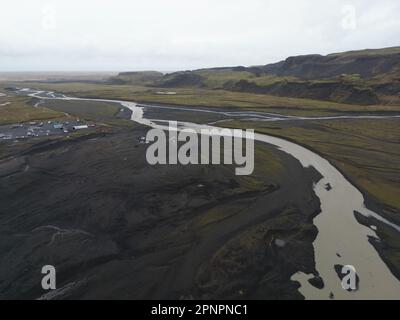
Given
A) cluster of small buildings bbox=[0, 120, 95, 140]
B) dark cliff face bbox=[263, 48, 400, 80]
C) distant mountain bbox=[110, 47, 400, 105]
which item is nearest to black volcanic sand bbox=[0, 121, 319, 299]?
cluster of small buildings bbox=[0, 120, 95, 140]

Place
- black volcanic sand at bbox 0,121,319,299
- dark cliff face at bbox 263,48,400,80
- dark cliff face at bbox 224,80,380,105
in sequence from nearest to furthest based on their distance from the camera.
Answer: black volcanic sand at bbox 0,121,319,299, dark cliff face at bbox 224,80,380,105, dark cliff face at bbox 263,48,400,80

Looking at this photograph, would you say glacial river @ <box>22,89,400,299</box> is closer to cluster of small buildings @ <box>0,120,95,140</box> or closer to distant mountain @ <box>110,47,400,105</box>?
cluster of small buildings @ <box>0,120,95,140</box>

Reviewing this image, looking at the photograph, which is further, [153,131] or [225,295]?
[153,131]

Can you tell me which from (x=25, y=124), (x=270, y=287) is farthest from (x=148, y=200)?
(x=25, y=124)

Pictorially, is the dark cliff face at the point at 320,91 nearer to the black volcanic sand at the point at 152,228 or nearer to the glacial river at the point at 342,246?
the glacial river at the point at 342,246

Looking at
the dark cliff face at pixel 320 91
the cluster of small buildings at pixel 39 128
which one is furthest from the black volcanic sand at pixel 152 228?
the dark cliff face at pixel 320 91

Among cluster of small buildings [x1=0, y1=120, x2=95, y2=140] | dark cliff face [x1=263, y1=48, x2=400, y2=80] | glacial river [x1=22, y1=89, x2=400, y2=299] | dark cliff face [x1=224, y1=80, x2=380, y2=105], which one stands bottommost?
glacial river [x1=22, y1=89, x2=400, y2=299]

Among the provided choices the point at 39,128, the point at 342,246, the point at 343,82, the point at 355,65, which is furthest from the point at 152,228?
the point at 355,65

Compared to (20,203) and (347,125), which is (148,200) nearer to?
(20,203)
